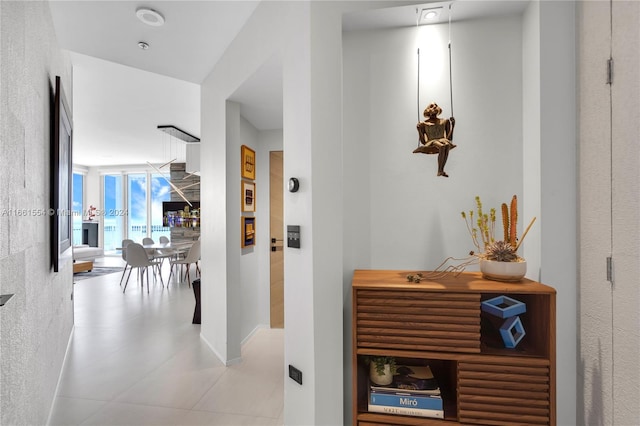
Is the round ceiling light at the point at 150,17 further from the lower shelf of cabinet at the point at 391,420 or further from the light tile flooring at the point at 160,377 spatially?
the lower shelf of cabinet at the point at 391,420

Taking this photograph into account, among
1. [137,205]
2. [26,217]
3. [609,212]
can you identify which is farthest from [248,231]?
[137,205]

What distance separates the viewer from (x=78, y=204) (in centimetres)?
1032

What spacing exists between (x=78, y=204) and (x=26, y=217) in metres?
10.9

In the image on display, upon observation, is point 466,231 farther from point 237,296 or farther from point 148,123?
point 148,123

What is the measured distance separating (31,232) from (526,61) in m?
2.76

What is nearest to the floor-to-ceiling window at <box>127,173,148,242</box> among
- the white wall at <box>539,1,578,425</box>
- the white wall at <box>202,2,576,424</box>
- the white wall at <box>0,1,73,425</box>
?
the white wall at <box>0,1,73,425</box>

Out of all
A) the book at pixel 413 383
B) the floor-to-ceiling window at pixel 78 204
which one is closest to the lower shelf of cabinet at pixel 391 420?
the book at pixel 413 383

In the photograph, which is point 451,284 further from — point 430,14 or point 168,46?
point 168,46

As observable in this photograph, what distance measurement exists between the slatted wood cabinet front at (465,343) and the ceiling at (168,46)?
4.87ft

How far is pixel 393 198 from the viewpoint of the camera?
1918mm

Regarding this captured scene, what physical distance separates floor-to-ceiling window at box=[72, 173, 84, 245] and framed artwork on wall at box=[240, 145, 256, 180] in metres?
9.40

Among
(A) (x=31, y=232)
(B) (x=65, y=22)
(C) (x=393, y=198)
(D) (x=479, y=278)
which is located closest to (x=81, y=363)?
(A) (x=31, y=232)

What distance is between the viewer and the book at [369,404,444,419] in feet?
5.16

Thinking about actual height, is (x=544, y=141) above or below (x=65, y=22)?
below
